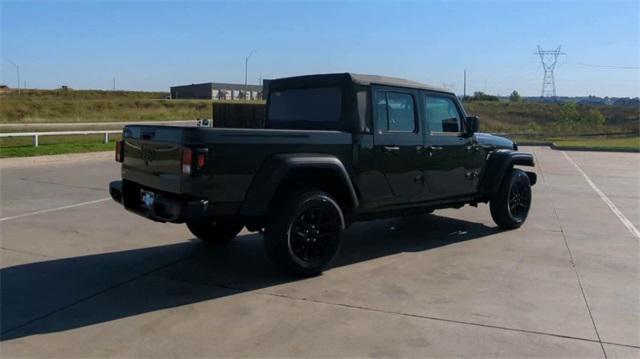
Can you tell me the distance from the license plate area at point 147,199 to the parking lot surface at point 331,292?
70 centimetres

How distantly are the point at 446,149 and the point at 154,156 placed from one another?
3.46 metres

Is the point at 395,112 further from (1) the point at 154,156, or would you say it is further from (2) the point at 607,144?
(2) the point at 607,144

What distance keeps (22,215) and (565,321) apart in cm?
714

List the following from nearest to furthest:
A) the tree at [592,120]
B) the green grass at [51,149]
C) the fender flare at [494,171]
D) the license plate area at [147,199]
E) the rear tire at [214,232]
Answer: the license plate area at [147,199]
the rear tire at [214,232]
the fender flare at [494,171]
the green grass at [51,149]
the tree at [592,120]

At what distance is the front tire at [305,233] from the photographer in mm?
5262

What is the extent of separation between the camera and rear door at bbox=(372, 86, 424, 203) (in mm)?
6039

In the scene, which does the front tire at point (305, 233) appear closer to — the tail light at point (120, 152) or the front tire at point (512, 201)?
the tail light at point (120, 152)

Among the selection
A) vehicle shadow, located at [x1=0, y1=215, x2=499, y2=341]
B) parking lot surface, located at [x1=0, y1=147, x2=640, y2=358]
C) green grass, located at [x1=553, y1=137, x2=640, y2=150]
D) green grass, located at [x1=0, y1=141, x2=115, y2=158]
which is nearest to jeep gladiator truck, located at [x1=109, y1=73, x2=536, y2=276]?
vehicle shadow, located at [x1=0, y1=215, x2=499, y2=341]

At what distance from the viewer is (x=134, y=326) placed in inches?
166

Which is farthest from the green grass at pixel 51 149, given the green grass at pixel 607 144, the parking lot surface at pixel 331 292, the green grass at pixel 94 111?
the green grass at pixel 94 111

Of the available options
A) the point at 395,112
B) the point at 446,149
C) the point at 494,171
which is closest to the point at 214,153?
the point at 395,112

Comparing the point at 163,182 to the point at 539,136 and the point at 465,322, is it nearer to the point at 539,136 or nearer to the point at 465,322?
the point at 465,322

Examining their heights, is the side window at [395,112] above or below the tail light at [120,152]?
above

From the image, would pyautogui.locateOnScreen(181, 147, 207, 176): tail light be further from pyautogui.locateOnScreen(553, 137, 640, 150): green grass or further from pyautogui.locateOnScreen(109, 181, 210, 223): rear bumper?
pyautogui.locateOnScreen(553, 137, 640, 150): green grass
